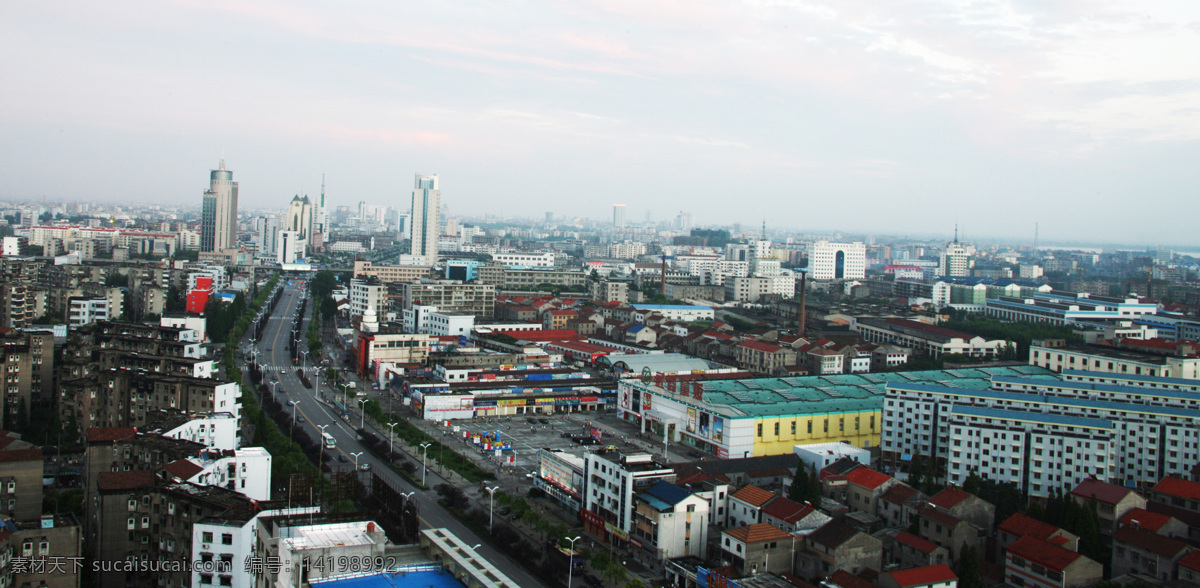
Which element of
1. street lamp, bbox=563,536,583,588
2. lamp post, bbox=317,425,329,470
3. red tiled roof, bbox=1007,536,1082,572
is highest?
red tiled roof, bbox=1007,536,1082,572

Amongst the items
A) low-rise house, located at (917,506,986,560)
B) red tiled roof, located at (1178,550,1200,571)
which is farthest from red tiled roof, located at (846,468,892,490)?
red tiled roof, located at (1178,550,1200,571)

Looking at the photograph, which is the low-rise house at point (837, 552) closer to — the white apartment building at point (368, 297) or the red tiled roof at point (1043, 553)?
the red tiled roof at point (1043, 553)

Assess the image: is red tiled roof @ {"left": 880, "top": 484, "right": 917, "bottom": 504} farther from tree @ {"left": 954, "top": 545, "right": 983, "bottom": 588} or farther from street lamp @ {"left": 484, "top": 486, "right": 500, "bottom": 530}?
street lamp @ {"left": 484, "top": 486, "right": 500, "bottom": 530}

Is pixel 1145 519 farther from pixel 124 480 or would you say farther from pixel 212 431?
pixel 212 431

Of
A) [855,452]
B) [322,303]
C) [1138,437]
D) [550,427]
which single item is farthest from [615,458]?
[322,303]

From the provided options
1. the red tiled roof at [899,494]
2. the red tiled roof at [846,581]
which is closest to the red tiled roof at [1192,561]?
the red tiled roof at [899,494]

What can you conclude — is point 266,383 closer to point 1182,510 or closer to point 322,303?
point 322,303
